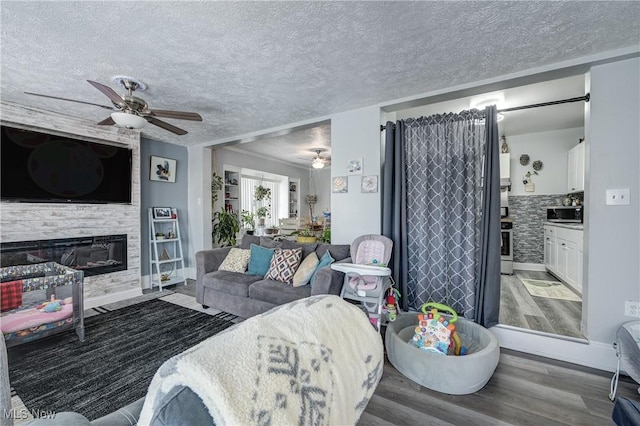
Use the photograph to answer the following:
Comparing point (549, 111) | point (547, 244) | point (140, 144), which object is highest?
point (549, 111)

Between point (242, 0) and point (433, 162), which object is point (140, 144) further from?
point (433, 162)

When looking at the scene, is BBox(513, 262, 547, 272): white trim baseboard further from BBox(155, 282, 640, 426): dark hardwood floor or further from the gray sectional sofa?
the gray sectional sofa

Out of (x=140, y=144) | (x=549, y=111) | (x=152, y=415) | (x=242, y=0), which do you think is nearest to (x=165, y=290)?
(x=140, y=144)

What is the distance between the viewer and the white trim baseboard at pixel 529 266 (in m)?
4.89

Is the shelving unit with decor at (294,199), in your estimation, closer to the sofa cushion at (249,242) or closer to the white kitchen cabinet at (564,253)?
the sofa cushion at (249,242)

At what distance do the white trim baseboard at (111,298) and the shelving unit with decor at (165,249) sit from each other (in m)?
0.34

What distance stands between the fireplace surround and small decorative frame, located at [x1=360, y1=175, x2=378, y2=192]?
136 inches

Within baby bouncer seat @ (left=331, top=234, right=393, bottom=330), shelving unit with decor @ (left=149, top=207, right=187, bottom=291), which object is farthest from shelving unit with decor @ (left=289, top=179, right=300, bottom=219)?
baby bouncer seat @ (left=331, top=234, right=393, bottom=330)

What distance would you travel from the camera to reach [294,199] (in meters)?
7.76

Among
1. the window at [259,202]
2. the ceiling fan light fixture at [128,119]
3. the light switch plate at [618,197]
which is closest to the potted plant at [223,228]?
the window at [259,202]

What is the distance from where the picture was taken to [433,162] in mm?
2803

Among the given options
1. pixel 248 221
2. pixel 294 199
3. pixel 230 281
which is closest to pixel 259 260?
pixel 230 281

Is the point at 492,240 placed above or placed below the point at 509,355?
above

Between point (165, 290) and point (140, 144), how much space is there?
2305mm
